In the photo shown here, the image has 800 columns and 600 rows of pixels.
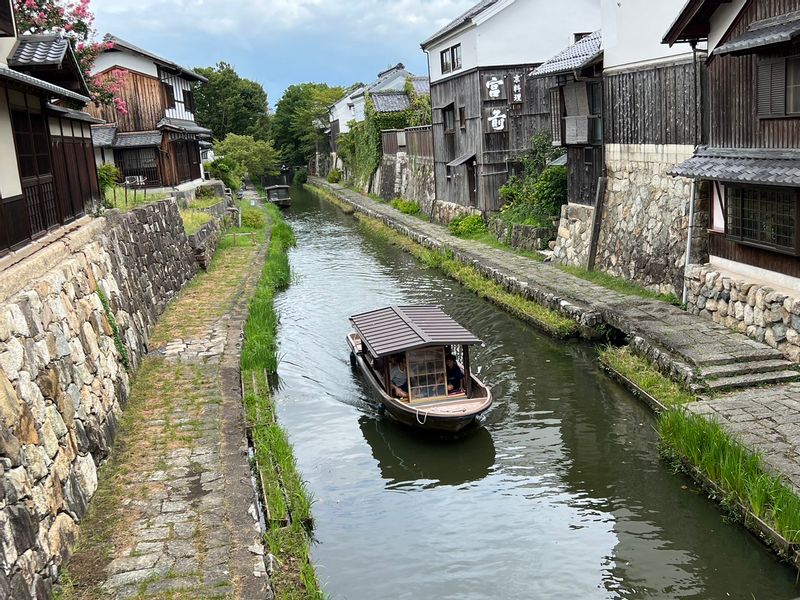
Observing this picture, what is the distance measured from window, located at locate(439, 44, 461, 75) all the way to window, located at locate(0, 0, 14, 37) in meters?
21.5

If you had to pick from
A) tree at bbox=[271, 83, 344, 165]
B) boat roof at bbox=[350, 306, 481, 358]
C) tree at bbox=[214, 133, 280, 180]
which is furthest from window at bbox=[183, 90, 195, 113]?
tree at bbox=[271, 83, 344, 165]

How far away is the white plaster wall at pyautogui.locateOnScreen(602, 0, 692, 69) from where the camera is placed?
18.0 meters

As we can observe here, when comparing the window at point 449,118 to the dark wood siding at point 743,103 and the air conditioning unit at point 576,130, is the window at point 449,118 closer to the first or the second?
the air conditioning unit at point 576,130

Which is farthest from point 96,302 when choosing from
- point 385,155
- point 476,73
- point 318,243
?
point 385,155

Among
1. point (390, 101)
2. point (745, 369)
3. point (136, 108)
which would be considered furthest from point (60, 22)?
point (390, 101)

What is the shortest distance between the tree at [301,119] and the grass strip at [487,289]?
45.9m

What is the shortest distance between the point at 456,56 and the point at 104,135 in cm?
1624

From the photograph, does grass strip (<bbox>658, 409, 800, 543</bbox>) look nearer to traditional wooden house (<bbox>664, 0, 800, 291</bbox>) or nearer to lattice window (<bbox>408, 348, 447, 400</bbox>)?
lattice window (<bbox>408, 348, 447, 400</bbox>)

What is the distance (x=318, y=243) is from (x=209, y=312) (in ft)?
63.2

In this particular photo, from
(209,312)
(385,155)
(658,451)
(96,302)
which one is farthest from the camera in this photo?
(385,155)

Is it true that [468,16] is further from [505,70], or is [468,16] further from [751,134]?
[751,134]

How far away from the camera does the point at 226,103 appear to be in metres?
77.2

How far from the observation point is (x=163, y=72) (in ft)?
125

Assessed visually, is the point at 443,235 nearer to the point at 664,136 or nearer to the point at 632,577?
the point at 664,136
